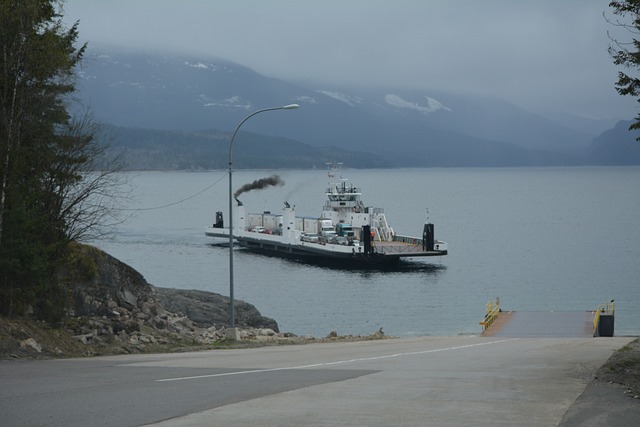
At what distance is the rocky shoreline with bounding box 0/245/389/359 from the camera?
19.8 meters

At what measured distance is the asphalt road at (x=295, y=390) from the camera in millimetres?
10930

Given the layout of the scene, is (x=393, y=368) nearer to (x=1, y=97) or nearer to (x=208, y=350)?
(x=208, y=350)

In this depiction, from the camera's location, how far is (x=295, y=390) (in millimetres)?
13250

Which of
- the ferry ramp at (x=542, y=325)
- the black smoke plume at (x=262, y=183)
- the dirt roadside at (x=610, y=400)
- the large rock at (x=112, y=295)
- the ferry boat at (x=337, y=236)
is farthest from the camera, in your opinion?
the black smoke plume at (x=262, y=183)

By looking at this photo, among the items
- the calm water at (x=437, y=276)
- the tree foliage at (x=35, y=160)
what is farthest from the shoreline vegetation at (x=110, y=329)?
the calm water at (x=437, y=276)

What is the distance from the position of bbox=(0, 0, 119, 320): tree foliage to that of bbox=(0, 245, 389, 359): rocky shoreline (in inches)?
37.0

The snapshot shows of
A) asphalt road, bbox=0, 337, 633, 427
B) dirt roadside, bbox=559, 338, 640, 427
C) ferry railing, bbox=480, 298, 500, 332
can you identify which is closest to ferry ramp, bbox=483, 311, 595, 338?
ferry railing, bbox=480, 298, 500, 332

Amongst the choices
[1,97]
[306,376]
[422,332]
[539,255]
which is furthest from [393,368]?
[539,255]

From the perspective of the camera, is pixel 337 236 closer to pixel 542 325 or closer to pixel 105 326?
pixel 542 325

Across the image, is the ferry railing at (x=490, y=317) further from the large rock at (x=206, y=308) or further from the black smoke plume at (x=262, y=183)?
the black smoke plume at (x=262, y=183)

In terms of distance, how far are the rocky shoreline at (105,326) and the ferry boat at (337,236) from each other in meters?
52.0

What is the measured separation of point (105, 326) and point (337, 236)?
2742 inches

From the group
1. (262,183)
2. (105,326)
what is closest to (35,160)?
(105,326)

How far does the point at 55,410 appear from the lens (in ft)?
37.4
